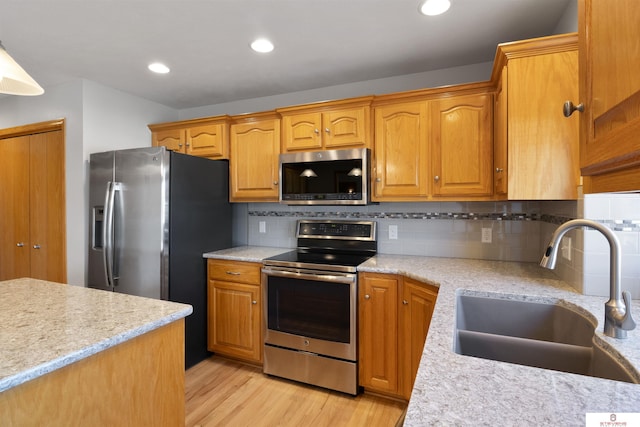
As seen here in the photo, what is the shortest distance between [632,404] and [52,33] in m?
3.06

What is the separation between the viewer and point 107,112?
2.80 m

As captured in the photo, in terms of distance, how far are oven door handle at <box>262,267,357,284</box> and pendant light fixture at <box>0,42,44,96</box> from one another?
1.63 metres

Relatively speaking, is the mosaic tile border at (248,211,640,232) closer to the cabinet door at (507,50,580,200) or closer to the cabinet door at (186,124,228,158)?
the cabinet door at (507,50,580,200)

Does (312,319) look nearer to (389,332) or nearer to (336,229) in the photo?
(389,332)

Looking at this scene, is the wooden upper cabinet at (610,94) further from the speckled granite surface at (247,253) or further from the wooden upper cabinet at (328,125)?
the speckled granite surface at (247,253)

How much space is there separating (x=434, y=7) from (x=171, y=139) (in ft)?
8.34

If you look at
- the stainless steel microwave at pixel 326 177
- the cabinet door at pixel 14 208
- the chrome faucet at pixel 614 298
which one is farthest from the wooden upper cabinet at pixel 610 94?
the cabinet door at pixel 14 208

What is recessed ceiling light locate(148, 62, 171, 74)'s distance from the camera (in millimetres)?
2377

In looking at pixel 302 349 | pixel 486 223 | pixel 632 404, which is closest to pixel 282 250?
pixel 302 349

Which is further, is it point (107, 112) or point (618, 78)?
point (107, 112)

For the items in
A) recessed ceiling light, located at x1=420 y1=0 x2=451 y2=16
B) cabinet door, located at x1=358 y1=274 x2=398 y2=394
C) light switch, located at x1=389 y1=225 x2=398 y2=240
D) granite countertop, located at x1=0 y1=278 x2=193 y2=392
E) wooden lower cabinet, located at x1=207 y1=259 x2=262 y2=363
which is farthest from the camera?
light switch, located at x1=389 y1=225 x2=398 y2=240

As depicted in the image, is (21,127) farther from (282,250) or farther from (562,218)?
(562,218)

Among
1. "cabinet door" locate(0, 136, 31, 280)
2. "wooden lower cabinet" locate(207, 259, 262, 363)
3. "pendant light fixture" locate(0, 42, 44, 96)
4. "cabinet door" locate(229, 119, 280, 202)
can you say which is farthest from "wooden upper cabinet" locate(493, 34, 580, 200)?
"cabinet door" locate(0, 136, 31, 280)

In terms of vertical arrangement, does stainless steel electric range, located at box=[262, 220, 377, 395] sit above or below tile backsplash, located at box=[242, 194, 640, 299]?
below
